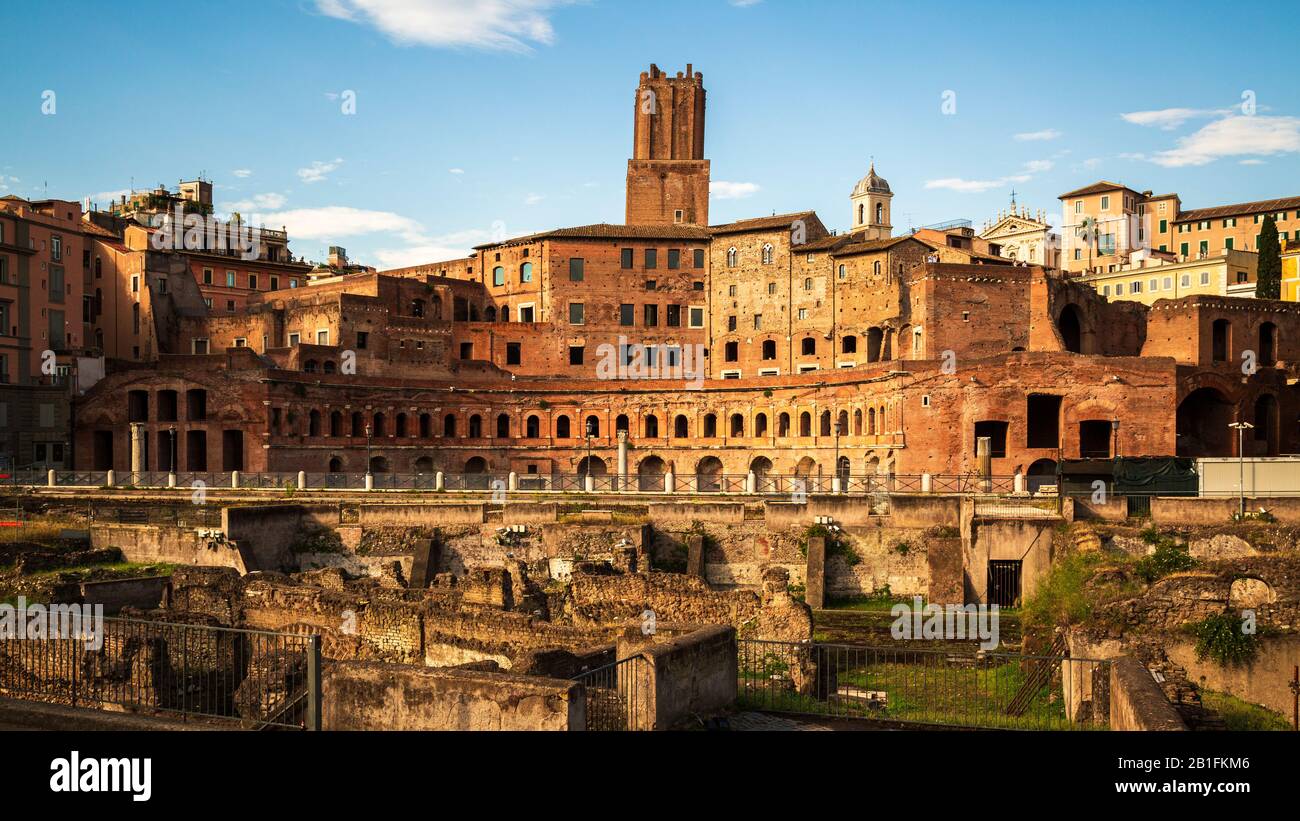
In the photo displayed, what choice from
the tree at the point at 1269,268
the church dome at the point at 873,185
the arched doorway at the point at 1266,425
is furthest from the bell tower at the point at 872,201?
the arched doorway at the point at 1266,425

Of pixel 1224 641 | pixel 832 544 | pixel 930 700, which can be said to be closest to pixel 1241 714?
pixel 1224 641

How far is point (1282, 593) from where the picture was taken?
21141 millimetres

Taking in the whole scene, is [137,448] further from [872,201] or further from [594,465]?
[872,201]

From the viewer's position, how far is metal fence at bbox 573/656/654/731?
12.9 m

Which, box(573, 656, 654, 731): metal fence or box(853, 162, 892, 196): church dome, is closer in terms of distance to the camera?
box(573, 656, 654, 731): metal fence

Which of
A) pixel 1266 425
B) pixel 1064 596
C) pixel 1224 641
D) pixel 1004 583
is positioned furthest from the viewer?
pixel 1266 425

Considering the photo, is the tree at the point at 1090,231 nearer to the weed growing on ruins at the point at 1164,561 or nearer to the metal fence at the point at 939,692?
the weed growing on ruins at the point at 1164,561

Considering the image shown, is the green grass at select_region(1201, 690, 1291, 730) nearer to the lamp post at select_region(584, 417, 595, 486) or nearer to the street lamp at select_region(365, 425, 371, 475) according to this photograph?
the lamp post at select_region(584, 417, 595, 486)

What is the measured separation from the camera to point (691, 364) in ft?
213

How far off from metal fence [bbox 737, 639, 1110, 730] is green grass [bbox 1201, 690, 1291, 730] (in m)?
1.98

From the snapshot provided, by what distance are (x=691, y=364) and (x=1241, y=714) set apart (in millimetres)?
48576

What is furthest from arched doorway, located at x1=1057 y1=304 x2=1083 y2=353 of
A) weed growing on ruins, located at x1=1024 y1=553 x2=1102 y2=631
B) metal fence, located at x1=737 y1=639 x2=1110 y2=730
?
metal fence, located at x1=737 y1=639 x2=1110 y2=730

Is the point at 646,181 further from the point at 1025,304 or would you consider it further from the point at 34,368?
the point at 34,368
